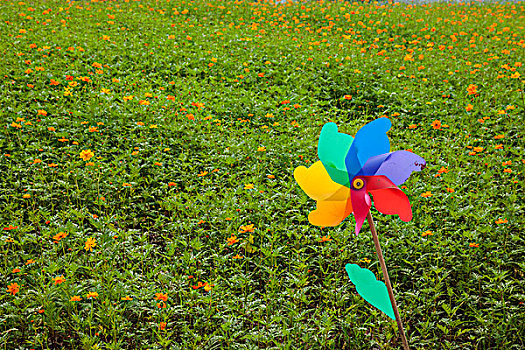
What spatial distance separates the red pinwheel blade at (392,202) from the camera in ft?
5.01

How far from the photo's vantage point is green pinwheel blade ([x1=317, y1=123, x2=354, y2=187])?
4.97 feet

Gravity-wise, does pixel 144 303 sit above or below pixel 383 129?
below

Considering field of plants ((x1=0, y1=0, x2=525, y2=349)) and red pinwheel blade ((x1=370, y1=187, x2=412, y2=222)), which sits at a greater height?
red pinwheel blade ((x1=370, y1=187, x2=412, y2=222))

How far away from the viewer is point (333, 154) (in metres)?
1.52

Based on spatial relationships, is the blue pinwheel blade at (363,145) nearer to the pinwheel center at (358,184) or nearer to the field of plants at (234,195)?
the pinwheel center at (358,184)

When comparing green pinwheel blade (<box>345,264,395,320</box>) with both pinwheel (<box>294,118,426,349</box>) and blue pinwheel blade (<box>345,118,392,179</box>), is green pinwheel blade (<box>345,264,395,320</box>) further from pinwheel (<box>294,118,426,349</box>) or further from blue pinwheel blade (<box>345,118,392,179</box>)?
blue pinwheel blade (<box>345,118,392,179</box>)

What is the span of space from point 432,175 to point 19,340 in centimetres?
348

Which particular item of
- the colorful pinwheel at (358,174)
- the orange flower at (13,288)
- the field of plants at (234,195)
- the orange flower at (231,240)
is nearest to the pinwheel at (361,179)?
the colorful pinwheel at (358,174)

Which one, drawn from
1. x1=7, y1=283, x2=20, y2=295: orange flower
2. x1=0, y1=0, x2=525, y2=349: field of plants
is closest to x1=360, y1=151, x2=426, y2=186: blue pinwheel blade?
x1=0, y1=0, x2=525, y2=349: field of plants

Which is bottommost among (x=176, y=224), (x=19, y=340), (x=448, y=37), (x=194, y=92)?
(x=19, y=340)

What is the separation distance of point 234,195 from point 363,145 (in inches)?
88.3

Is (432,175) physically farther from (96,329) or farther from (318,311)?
(96,329)

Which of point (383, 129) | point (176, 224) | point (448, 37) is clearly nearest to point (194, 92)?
point (176, 224)

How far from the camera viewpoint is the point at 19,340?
8.16 ft
